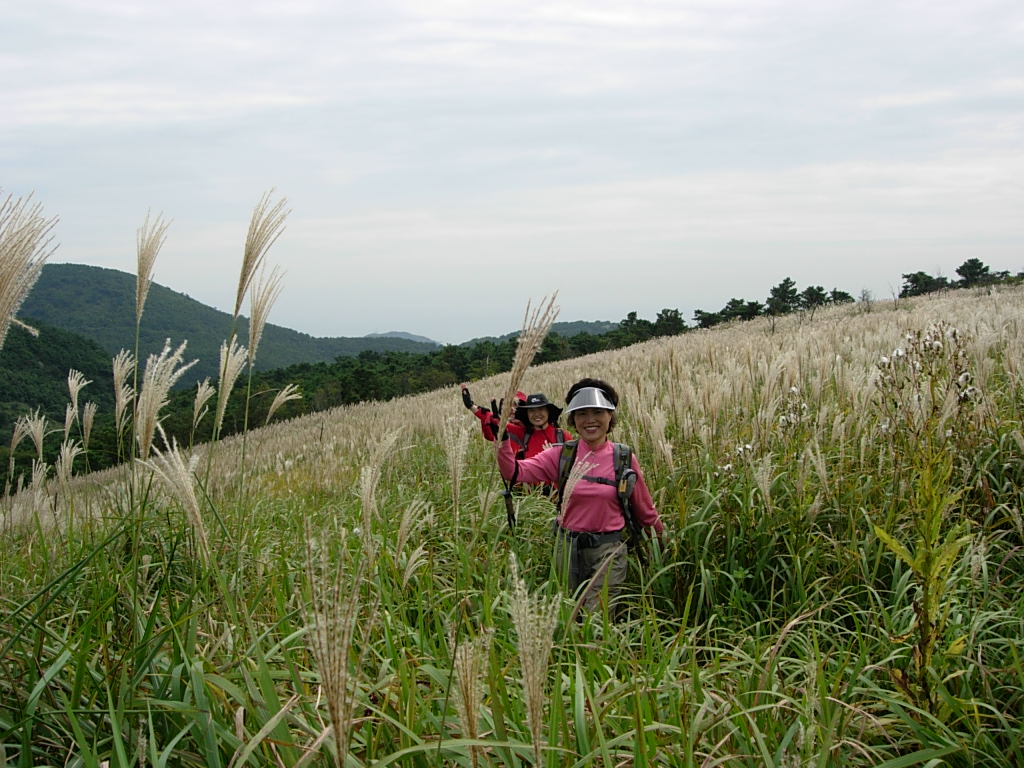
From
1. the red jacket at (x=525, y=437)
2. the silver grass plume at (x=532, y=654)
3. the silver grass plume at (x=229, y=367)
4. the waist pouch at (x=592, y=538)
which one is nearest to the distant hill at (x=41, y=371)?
the red jacket at (x=525, y=437)

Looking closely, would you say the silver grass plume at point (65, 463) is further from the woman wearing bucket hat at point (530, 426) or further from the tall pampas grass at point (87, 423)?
the woman wearing bucket hat at point (530, 426)

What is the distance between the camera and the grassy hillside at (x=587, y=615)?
1.72 meters

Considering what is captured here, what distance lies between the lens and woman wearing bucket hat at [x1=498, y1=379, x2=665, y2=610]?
3734 mm

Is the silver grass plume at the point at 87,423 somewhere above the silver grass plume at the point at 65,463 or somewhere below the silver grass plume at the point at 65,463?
above

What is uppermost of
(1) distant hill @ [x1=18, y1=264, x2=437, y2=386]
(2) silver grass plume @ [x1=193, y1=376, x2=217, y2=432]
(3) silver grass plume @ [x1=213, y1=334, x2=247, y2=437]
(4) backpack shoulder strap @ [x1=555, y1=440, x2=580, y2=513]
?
(1) distant hill @ [x1=18, y1=264, x2=437, y2=386]

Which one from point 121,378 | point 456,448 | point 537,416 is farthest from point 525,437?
point 456,448

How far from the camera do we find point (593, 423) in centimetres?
393

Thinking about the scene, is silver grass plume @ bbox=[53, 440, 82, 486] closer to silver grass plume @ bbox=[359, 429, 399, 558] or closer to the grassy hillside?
the grassy hillside

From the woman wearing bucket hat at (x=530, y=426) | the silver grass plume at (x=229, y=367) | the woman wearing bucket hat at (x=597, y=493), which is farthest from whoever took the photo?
the woman wearing bucket hat at (x=530, y=426)

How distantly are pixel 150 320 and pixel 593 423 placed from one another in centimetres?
16567

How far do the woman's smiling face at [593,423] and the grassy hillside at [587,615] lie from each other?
309 millimetres

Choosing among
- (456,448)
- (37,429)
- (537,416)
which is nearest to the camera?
(456,448)

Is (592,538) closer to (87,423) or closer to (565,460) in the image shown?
(565,460)

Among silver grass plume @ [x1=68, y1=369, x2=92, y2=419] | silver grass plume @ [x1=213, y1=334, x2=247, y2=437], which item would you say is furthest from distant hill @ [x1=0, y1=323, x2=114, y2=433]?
silver grass plume @ [x1=213, y1=334, x2=247, y2=437]
